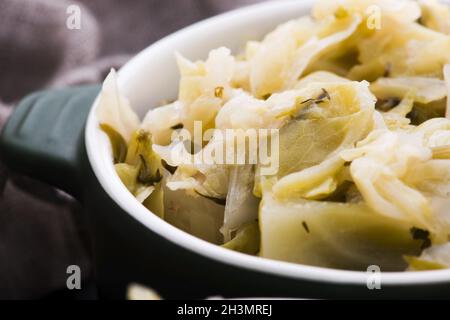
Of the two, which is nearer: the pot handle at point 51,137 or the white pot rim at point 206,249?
the white pot rim at point 206,249

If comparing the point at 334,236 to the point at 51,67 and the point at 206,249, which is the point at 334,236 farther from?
the point at 51,67

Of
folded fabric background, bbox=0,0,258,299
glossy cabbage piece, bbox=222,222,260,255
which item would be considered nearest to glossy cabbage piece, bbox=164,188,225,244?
glossy cabbage piece, bbox=222,222,260,255

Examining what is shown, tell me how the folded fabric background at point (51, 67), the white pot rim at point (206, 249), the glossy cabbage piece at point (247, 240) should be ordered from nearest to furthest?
the white pot rim at point (206, 249), the glossy cabbage piece at point (247, 240), the folded fabric background at point (51, 67)

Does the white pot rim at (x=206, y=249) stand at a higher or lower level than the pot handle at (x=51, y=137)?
lower

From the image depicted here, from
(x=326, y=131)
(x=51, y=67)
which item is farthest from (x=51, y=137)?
(x=51, y=67)

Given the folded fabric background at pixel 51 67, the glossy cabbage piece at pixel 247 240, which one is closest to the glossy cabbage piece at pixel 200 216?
the glossy cabbage piece at pixel 247 240

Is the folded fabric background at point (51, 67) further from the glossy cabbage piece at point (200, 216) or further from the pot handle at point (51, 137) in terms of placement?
the glossy cabbage piece at point (200, 216)
